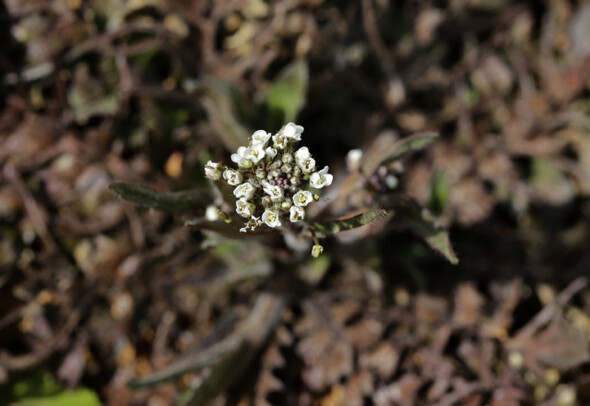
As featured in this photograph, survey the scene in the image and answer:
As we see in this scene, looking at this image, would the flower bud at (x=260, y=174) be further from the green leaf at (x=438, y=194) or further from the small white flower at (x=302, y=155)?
the green leaf at (x=438, y=194)

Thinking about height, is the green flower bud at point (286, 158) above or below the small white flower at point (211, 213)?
below

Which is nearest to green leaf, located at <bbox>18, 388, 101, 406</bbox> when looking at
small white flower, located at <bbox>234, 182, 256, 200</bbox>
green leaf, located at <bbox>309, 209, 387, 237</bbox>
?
green leaf, located at <bbox>309, 209, 387, 237</bbox>

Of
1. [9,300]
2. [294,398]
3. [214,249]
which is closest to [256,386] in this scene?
[294,398]

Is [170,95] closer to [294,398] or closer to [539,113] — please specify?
[294,398]

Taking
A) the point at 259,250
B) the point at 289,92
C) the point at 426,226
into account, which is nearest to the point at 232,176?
the point at 426,226

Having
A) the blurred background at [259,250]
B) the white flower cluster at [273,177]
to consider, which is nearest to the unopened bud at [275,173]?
the white flower cluster at [273,177]

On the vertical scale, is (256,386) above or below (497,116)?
below
